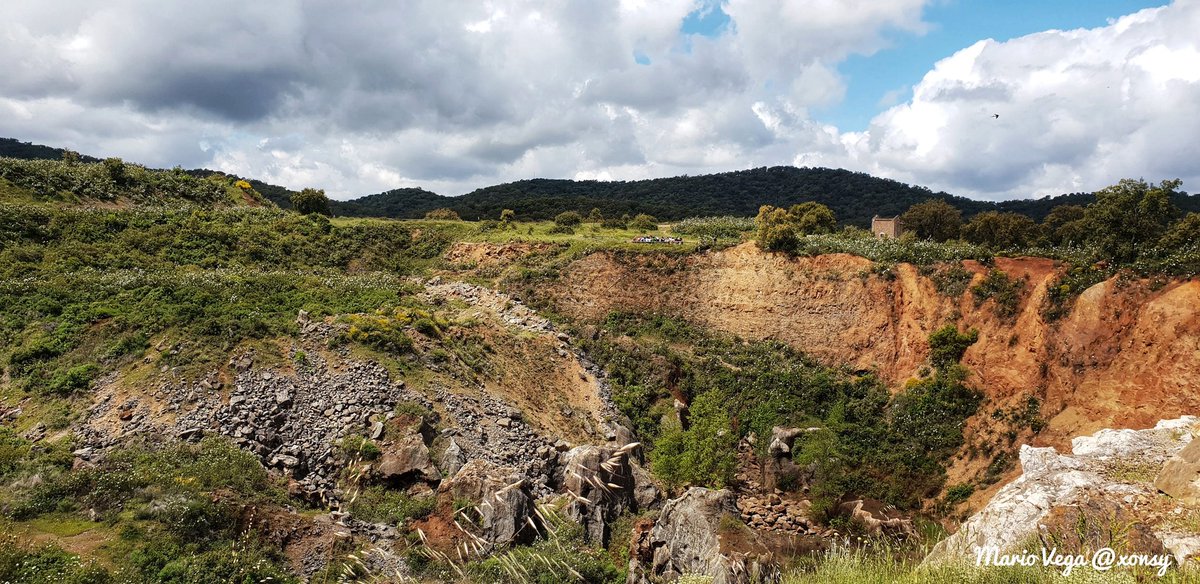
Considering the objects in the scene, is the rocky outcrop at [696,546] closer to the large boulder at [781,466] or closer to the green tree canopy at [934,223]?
the large boulder at [781,466]

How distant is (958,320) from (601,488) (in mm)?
19065

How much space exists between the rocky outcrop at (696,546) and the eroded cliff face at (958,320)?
37.6ft

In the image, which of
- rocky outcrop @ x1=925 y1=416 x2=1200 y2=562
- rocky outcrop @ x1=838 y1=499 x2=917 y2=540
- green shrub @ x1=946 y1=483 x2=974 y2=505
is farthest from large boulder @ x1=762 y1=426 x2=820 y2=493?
rocky outcrop @ x1=925 y1=416 x2=1200 y2=562

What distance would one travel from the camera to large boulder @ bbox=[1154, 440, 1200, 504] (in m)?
11.6

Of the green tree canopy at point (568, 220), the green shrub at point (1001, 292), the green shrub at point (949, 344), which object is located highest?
the green tree canopy at point (568, 220)

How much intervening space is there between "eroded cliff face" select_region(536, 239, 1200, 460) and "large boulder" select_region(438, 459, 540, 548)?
50.0 feet

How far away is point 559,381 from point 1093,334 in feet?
70.4

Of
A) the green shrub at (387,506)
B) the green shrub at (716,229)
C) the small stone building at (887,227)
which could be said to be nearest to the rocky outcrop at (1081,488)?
the green shrub at (387,506)

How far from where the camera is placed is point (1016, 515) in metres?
13.4

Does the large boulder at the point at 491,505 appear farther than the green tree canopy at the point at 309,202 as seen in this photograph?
No

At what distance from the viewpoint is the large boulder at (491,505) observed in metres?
16.4

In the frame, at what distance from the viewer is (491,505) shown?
16.7 metres

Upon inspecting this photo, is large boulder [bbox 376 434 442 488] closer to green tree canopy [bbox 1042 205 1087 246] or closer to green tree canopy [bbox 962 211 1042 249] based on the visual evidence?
green tree canopy [bbox 1042 205 1087 246]

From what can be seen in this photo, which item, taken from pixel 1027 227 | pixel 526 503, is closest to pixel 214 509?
pixel 526 503
